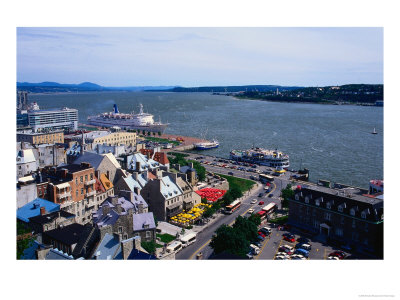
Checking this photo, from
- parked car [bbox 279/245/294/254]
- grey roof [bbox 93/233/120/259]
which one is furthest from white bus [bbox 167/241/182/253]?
parked car [bbox 279/245/294/254]

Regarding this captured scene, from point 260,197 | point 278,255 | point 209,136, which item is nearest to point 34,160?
point 260,197

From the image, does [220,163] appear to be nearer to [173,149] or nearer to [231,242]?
[173,149]

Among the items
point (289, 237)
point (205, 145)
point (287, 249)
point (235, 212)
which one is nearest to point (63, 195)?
point (235, 212)

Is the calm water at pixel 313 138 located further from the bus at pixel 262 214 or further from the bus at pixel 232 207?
the bus at pixel 262 214

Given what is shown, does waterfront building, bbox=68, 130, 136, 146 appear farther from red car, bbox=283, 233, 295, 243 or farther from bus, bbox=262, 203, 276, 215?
red car, bbox=283, 233, 295, 243

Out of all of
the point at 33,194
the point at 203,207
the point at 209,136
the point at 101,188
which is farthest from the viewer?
the point at 209,136

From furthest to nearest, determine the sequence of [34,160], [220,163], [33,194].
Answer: [220,163] < [34,160] < [33,194]
